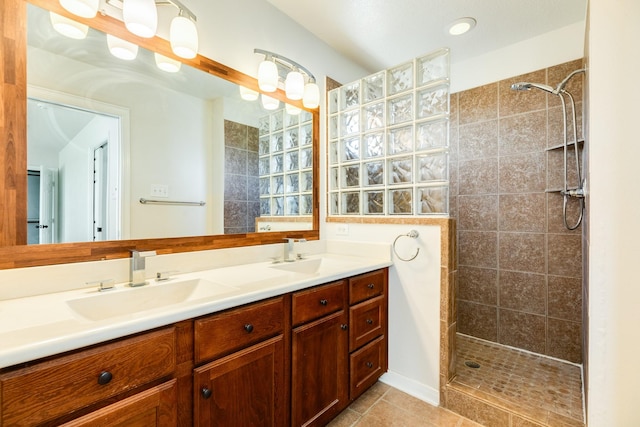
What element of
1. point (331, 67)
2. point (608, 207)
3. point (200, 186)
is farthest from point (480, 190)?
point (200, 186)

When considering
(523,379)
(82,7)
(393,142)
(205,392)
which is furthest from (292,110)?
(523,379)

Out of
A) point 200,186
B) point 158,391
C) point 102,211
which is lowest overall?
point 158,391

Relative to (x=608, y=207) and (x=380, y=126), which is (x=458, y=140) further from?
(x=608, y=207)

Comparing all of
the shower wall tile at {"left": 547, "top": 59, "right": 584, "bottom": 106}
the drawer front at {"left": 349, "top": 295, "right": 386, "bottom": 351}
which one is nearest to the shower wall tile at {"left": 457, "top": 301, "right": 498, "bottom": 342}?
the drawer front at {"left": 349, "top": 295, "right": 386, "bottom": 351}

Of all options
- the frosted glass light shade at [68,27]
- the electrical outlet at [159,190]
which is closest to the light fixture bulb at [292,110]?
the electrical outlet at [159,190]

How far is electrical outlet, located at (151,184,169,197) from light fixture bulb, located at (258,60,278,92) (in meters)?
0.84

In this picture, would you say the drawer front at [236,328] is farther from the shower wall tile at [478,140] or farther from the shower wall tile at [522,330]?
the shower wall tile at [478,140]

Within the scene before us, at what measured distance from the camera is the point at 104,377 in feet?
2.50

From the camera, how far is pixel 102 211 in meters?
1.23

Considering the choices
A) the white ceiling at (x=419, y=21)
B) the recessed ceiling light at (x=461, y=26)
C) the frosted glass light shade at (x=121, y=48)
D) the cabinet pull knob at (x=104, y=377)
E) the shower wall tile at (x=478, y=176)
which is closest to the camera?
the cabinet pull knob at (x=104, y=377)

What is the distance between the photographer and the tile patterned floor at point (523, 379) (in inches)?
60.4

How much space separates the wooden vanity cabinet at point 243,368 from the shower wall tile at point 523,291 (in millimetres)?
1941

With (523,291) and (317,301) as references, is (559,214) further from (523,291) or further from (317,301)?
(317,301)

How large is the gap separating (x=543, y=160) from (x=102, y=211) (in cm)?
275
